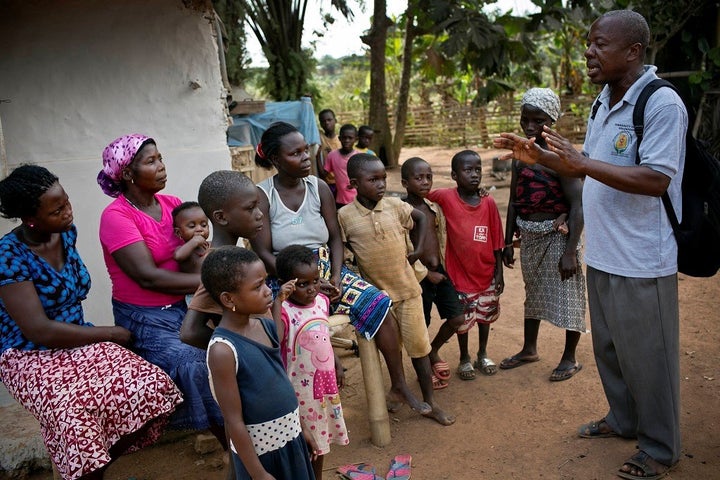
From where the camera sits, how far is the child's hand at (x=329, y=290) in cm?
297

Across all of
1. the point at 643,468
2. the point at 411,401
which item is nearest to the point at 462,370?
the point at 411,401

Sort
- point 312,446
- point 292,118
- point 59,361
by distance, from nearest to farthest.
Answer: point 312,446 < point 59,361 < point 292,118

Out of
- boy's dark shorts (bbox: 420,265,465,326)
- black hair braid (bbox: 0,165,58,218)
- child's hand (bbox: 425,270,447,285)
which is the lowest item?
boy's dark shorts (bbox: 420,265,465,326)

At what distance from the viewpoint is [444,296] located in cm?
379

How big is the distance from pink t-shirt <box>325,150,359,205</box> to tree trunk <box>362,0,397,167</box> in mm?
6661

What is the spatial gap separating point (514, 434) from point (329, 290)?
1.33m

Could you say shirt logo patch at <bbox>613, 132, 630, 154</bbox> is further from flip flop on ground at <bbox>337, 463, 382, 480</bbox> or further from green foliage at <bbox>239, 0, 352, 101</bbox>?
green foliage at <bbox>239, 0, 352, 101</bbox>

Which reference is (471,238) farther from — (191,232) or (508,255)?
(191,232)

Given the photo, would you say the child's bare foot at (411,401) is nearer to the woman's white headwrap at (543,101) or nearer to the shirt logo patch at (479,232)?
the shirt logo patch at (479,232)

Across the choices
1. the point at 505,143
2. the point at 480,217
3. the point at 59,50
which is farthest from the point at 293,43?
the point at 505,143

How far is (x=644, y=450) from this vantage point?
9.14ft

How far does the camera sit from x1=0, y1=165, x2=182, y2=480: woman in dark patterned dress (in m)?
2.36

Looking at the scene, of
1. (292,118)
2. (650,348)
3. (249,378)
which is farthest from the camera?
→ (292,118)

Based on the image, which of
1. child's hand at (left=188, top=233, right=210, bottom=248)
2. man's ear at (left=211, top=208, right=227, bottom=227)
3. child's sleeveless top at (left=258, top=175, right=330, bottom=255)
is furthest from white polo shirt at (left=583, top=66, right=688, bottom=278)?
child's hand at (left=188, top=233, right=210, bottom=248)
